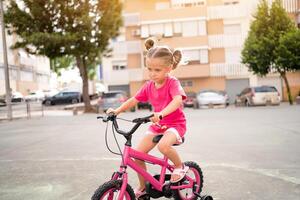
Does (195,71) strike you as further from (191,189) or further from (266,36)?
(191,189)

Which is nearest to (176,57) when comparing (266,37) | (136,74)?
(266,37)

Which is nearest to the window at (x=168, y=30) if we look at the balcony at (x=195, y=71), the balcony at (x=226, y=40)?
the balcony at (x=195, y=71)

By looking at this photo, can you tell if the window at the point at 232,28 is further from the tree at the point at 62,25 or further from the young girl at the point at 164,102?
the young girl at the point at 164,102

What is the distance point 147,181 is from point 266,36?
30213 mm

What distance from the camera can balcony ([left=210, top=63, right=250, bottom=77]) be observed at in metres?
41.3

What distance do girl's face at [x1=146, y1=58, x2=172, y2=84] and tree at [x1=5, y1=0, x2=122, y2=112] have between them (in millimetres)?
23687

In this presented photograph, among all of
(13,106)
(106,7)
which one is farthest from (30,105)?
(106,7)

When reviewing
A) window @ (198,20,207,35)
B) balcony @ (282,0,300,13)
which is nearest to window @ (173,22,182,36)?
window @ (198,20,207,35)

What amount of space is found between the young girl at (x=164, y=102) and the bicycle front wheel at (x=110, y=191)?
0.42m

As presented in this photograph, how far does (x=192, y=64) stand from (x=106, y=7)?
14.3 metres

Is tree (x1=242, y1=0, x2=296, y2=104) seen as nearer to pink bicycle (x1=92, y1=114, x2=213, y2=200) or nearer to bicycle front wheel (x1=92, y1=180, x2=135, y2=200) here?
pink bicycle (x1=92, y1=114, x2=213, y2=200)

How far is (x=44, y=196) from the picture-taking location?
4961mm

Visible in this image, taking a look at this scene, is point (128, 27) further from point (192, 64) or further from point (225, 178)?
point (225, 178)

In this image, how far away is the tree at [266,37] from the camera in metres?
31.9
